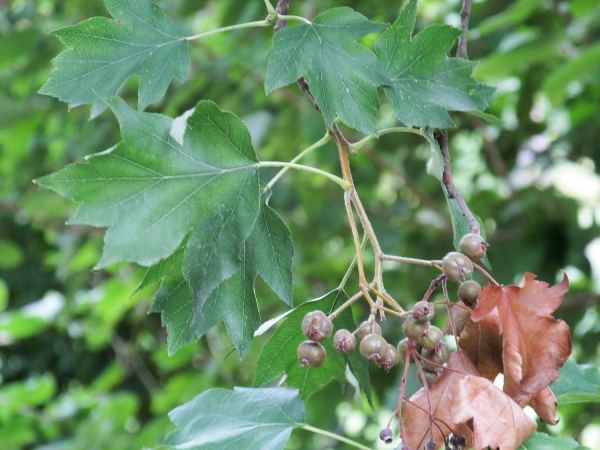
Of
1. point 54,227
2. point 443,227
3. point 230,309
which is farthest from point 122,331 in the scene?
point 230,309

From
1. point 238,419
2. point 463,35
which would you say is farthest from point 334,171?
point 238,419

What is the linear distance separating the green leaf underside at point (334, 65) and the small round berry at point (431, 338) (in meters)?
0.17

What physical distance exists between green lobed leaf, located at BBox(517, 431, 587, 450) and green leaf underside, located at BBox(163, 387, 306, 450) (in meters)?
Answer: 0.18

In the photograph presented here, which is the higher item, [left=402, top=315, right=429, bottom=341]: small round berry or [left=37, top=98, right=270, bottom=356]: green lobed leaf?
[left=37, top=98, right=270, bottom=356]: green lobed leaf

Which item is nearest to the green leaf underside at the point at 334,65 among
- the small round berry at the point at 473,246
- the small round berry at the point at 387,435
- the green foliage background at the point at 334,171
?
the small round berry at the point at 473,246

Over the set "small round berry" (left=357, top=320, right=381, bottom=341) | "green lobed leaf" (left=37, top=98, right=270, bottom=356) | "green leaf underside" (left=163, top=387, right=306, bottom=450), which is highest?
"green lobed leaf" (left=37, top=98, right=270, bottom=356)

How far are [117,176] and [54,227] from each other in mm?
1607

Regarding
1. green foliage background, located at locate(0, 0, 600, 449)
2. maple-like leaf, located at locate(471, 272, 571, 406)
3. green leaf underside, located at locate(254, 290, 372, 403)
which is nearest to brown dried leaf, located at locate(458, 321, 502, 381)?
maple-like leaf, located at locate(471, 272, 571, 406)

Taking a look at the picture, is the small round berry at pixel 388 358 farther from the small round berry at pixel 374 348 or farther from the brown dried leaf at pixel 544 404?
the brown dried leaf at pixel 544 404

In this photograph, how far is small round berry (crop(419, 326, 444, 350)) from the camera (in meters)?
0.53

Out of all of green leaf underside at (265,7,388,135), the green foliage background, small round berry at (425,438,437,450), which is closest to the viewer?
small round berry at (425,438,437,450)

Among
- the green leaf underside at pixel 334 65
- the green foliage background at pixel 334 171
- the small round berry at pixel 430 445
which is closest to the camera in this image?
the small round berry at pixel 430 445

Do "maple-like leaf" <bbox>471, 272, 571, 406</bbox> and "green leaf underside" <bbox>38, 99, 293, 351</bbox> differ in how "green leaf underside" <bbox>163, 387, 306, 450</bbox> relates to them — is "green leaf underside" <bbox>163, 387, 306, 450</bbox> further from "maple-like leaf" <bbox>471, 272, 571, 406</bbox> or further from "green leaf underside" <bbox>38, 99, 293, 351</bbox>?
"maple-like leaf" <bbox>471, 272, 571, 406</bbox>

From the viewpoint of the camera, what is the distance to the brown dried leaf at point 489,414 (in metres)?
0.52
